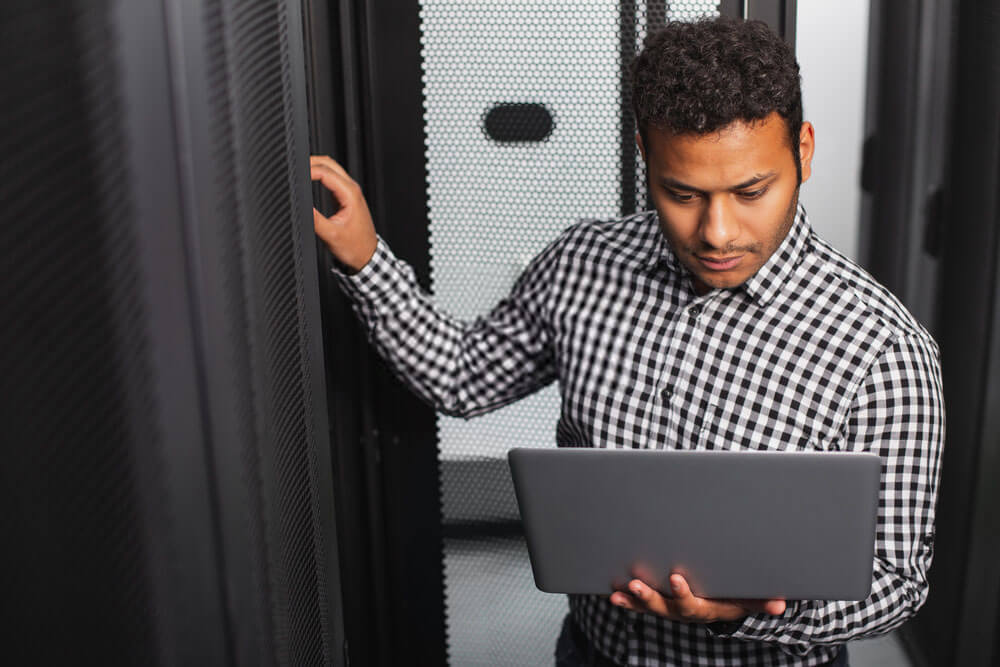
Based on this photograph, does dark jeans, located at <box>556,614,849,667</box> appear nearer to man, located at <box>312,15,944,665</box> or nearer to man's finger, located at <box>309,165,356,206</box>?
man, located at <box>312,15,944,665</box>

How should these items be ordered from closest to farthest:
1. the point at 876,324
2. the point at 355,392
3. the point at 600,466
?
1. the point at 600,466
2. the point at 876,324
3. the point at 355,392

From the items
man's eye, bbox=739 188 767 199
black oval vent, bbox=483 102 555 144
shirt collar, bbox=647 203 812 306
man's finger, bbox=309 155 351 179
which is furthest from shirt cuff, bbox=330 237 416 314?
man's eye, bbox=739 188 767 199

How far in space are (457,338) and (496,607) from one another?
1.67 feet

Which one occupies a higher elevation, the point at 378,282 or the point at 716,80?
the point at 716,80

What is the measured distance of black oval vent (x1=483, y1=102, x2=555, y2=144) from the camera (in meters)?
1.31

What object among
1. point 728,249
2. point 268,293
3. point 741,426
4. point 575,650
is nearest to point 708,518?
point 741,426

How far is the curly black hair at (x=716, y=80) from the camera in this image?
3.19ft

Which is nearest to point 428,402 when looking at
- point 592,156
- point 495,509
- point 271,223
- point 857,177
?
point 495,509

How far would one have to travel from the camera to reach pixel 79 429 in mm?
430

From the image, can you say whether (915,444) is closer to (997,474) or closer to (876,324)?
(876,324)

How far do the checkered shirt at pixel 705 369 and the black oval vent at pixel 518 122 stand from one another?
0.16 metres

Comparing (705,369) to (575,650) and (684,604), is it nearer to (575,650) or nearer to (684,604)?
(684,604)

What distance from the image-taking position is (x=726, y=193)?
1.00 metres

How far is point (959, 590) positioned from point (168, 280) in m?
1.39
